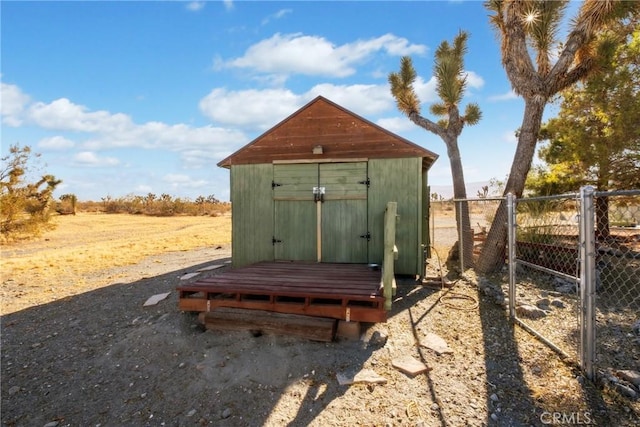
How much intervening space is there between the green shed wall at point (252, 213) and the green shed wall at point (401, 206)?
91.1 inches

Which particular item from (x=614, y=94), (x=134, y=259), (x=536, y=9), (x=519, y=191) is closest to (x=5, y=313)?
(x=134, y=259)

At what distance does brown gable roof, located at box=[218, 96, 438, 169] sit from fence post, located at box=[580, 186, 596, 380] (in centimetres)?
371

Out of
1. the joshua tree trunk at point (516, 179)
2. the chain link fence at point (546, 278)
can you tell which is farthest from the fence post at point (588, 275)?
the joshua tree trunk at point (516, 179)

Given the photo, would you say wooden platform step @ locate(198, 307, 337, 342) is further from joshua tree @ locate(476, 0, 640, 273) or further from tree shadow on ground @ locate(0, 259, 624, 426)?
joshua tree @ locate(476, 0, 640, 273)

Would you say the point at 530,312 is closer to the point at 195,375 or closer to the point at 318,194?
the point at 318,194

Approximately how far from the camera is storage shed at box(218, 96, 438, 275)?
280 inches

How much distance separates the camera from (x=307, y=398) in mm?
3436

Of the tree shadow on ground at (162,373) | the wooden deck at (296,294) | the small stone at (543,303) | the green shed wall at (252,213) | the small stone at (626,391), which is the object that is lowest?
the tree shadow on ground at (162,373)

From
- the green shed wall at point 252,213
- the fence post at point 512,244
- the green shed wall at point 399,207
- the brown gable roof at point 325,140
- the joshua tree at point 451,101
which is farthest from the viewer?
the joshua tree at point 451,101

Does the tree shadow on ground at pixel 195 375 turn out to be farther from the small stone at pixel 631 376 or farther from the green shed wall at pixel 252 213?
the green shed wall at pixel 252 213

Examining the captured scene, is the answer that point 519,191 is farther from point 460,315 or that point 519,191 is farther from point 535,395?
point 535,395

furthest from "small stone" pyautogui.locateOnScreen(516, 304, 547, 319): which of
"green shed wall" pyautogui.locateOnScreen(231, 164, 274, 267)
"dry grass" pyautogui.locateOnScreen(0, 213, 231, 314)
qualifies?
"dry grass" pyautogui.locateOnScreen(0, 213, 231, 314)

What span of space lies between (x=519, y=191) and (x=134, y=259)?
11.7 metres

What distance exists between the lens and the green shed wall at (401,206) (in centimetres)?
703
